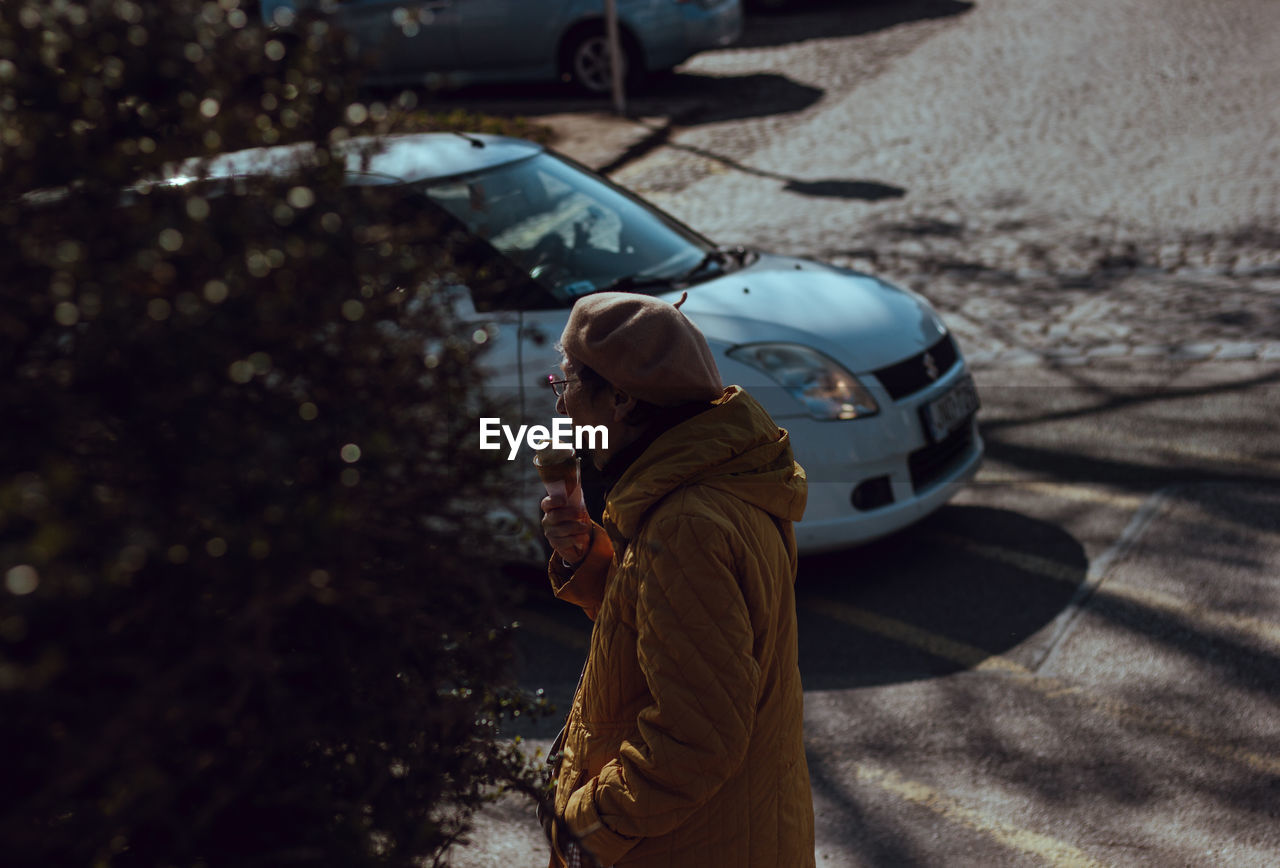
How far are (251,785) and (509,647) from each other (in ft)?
1.72

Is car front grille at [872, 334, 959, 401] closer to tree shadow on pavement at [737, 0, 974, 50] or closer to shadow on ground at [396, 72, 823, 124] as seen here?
shadow on ground at [396, 72, 823, 124]

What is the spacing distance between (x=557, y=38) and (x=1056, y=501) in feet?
37.0

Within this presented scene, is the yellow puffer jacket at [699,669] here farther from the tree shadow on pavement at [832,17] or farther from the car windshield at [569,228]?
the tree shadow on pavement at [832,17]

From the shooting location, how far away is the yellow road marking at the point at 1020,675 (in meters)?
3.83

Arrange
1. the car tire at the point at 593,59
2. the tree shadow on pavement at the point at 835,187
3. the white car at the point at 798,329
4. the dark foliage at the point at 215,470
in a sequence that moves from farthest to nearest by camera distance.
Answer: the car tire at the point at 593,59, the tree shadow on pavement at the point at 835,187, the white car at the point at 798,329, the dark foliage at the point at 215,470

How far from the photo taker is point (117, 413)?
1.38m

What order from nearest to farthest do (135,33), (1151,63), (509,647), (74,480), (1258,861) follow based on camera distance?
(74,480) < (135,33) < (509,647) < (1258,861) < (1151,63)

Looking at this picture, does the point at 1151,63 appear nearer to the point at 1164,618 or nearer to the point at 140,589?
the point at 1164,618

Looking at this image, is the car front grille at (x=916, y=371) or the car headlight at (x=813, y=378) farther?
the car front grille at (x=916, y=371)

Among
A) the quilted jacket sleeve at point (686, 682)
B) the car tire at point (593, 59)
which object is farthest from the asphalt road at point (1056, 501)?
the car tire at point (593, 59)

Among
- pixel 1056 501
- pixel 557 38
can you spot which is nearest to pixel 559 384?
pixel 1056 501

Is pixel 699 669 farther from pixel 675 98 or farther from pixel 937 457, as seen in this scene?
pixel 675 98

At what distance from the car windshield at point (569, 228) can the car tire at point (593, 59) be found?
32.4 feet

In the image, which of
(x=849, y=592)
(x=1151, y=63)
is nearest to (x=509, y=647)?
(x=849, y=592)
